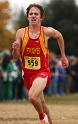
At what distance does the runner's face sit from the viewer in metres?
8.08

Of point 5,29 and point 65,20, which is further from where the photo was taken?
point 65,20

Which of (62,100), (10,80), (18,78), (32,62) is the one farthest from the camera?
(62,100)

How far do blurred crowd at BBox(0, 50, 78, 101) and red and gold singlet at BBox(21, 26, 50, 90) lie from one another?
8492 millimetres

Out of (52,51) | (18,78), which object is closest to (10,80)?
(18,78)

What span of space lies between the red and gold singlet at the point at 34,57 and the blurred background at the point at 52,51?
27.9 ft

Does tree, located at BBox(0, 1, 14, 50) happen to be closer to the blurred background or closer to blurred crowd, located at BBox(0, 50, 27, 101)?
the blurred background

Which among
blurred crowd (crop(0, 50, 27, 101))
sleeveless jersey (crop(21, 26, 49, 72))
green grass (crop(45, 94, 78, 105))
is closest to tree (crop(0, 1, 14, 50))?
green grass (crop(45, 94, 78, 105))

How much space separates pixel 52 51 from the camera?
5419 centimetres

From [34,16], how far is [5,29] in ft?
176

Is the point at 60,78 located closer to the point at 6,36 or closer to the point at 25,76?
the point at 25,76

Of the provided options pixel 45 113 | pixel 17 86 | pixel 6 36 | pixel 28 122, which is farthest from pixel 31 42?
pixel 6 36

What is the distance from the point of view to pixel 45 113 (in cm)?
830

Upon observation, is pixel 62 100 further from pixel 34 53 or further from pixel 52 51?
pixel 52 51

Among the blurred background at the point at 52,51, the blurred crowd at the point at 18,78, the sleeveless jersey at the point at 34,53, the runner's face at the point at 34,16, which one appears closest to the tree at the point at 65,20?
the blurred background at the point at 52,51
